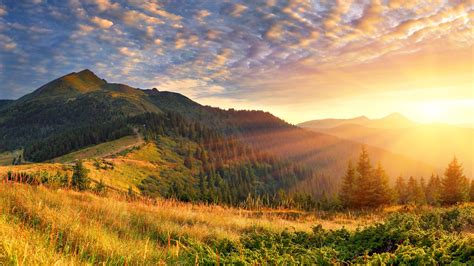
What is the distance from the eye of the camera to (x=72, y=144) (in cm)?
14200

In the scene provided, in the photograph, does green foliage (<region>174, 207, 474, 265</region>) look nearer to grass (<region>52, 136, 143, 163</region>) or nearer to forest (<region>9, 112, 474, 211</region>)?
forest (<region>9, 112, 474, 211</region>)

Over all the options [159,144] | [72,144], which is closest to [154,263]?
[159,144]

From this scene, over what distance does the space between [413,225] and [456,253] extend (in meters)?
2.26

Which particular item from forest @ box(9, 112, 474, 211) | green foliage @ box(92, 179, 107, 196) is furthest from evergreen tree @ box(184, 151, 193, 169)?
green foliage @ box(92, 179, 107, 196)

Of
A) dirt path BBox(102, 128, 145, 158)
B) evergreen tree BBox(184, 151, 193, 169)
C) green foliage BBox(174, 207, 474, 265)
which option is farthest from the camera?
evergreen tree BBox(184, 151, 193, 169)

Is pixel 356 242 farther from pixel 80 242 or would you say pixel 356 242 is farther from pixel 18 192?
pixel 18 192

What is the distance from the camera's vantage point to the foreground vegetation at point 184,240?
4879 mm

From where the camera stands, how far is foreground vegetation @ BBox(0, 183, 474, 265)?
488 centimetres

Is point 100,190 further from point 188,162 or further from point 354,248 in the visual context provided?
point 188,162

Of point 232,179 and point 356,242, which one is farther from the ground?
point 356,242

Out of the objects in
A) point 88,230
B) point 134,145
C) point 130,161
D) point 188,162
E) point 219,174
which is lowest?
point 219,174

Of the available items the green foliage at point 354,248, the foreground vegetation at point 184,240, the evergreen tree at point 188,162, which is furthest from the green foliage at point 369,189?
the evergreen tree at point 188,162

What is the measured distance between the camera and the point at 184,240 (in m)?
7.50

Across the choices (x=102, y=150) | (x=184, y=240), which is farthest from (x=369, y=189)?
(x=102, y=150)
